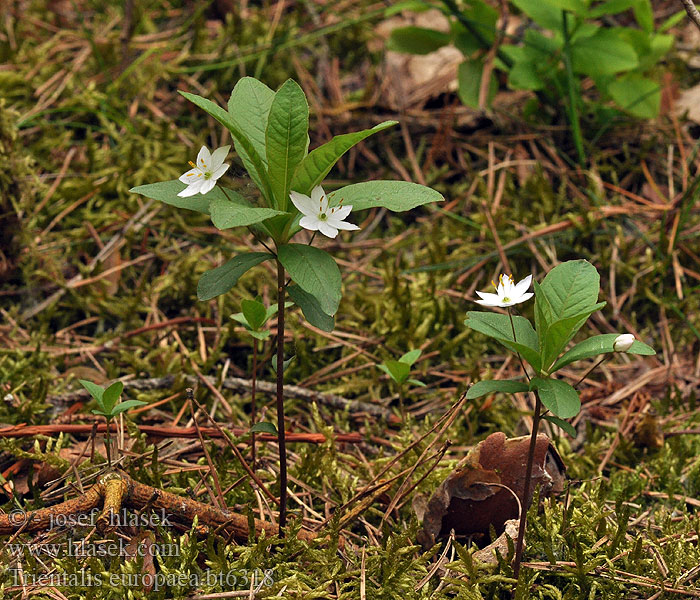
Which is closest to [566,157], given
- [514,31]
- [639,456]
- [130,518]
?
[514,31]

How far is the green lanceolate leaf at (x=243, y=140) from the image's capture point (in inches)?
53.1

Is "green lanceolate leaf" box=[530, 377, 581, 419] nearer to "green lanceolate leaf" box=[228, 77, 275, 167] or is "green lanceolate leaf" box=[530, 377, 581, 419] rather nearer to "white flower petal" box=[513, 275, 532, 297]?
"white flower petal" box=[513, 275, 532, 297]

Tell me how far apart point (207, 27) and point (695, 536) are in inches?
146

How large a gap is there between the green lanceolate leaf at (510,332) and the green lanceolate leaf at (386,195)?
275 mm

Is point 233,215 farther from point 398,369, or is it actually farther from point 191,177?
point 398,369

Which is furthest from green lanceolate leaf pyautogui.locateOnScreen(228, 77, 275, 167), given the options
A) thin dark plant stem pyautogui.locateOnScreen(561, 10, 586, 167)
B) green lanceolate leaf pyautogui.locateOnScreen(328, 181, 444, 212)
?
thin dark plant stem pyautogui.locateOnScreen(561, 10, 586, 167)

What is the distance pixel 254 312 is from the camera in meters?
1.81

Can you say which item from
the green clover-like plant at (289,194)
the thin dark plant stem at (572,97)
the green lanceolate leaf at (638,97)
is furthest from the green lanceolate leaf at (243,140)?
the green lanceolate leaf at (638,97)

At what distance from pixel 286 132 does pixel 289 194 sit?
0.14 meters

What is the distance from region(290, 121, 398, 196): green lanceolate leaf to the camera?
1.38 m

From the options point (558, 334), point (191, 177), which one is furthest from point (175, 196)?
point (558, 334)

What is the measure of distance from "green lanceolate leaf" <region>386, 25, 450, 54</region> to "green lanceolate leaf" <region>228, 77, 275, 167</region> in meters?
1.96

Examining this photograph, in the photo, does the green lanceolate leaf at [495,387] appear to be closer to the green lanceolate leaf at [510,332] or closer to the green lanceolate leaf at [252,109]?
the green lanceolate leaf at [510,332]

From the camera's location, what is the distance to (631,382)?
261 centimetres
